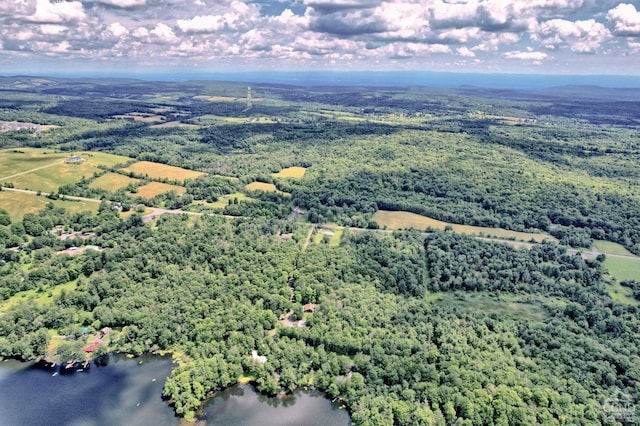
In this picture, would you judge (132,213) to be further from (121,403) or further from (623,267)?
(623,267)

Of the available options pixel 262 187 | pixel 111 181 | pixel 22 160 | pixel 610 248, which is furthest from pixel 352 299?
pixel 22 160

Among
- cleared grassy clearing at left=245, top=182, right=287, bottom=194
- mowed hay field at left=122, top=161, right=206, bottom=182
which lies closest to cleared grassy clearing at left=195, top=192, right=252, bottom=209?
cleared grassy clearing at left=245, top=182, right=287, bottom=194

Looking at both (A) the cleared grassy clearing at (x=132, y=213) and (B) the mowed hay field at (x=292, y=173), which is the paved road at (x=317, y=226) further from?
(B) the mowed hay field at (x=292, y=173)

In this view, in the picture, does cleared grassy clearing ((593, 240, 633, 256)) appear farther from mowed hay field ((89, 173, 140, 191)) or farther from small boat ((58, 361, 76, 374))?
mowed hay field ((89, 173, 140, 191))

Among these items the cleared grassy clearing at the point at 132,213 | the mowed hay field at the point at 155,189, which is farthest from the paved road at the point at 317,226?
the mowed hay field at the point at 155,189

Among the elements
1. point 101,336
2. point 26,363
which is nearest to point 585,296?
point 101,336
